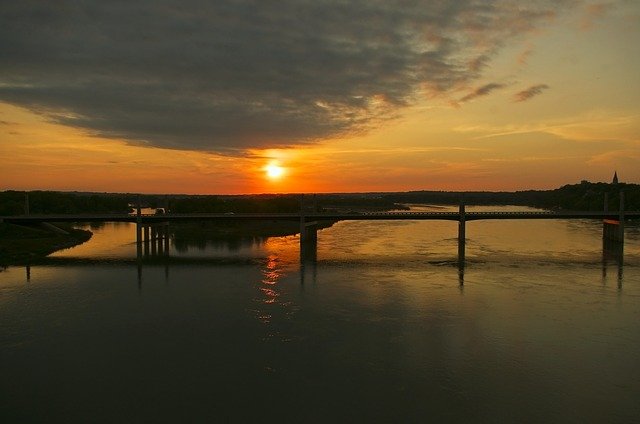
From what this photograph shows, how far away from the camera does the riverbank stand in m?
46.1

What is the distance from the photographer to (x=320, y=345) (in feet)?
64.7

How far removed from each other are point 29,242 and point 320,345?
4710cm

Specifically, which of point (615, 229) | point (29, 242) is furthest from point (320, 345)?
point (615, 229)

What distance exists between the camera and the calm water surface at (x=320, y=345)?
1441cm

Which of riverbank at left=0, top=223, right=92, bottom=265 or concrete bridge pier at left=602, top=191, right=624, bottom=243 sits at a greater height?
concrete bridge pier at left=602, top=191, right=624, bottom=243

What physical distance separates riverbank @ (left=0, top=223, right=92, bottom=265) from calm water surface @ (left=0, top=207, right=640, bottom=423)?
7.42 meters

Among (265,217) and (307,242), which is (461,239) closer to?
(307,242)

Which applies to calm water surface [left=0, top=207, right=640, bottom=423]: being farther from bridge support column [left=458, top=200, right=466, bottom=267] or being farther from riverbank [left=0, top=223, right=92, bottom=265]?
riverbank [left=0, top=223, right=92, bottom=265]

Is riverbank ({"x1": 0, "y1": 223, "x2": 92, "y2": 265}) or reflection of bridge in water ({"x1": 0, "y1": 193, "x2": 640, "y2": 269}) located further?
reflection of bridge in water ({"x1": 0, "y1": 193, "x2": 640, "y2": 269})

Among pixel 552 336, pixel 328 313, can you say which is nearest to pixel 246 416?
pixel 328 313

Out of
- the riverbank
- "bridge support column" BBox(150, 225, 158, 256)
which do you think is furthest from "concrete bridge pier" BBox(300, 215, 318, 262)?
the riverbank

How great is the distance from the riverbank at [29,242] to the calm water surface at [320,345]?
7.42 m

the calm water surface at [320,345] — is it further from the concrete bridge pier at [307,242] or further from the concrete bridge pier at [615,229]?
the concrete bridge pier at [615,229]

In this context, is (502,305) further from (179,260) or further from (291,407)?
(179,260)
